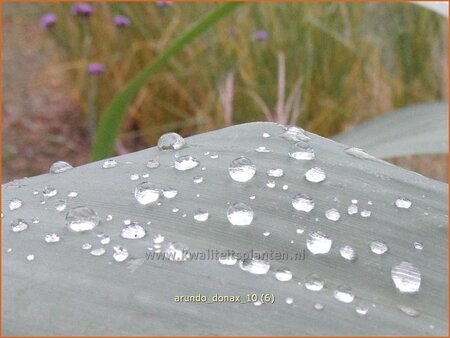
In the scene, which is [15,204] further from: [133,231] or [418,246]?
[418,246]

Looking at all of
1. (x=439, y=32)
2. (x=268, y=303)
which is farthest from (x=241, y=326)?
(x=439, y=32)

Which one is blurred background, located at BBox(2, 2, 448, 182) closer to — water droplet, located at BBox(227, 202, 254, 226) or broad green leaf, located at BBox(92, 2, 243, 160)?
broad green leaf, located at BBox(92, 2, 243, 160)

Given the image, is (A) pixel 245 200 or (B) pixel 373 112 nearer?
(A) pixel 245 200

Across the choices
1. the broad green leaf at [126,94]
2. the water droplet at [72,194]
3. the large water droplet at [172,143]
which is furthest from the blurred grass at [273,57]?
the water droplet at [72,194]

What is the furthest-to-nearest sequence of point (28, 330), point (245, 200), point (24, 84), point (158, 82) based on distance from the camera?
point (24, 84), point (158, 82), point (245, 200), point (28, 330)

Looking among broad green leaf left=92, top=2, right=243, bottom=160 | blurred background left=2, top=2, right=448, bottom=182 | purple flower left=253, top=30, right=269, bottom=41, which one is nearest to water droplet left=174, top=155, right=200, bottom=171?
broad green leaf left=92, top=2, right=243, bottom=160

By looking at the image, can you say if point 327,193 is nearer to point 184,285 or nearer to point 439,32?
point 184,285

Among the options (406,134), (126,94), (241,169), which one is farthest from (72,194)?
(406,134)
